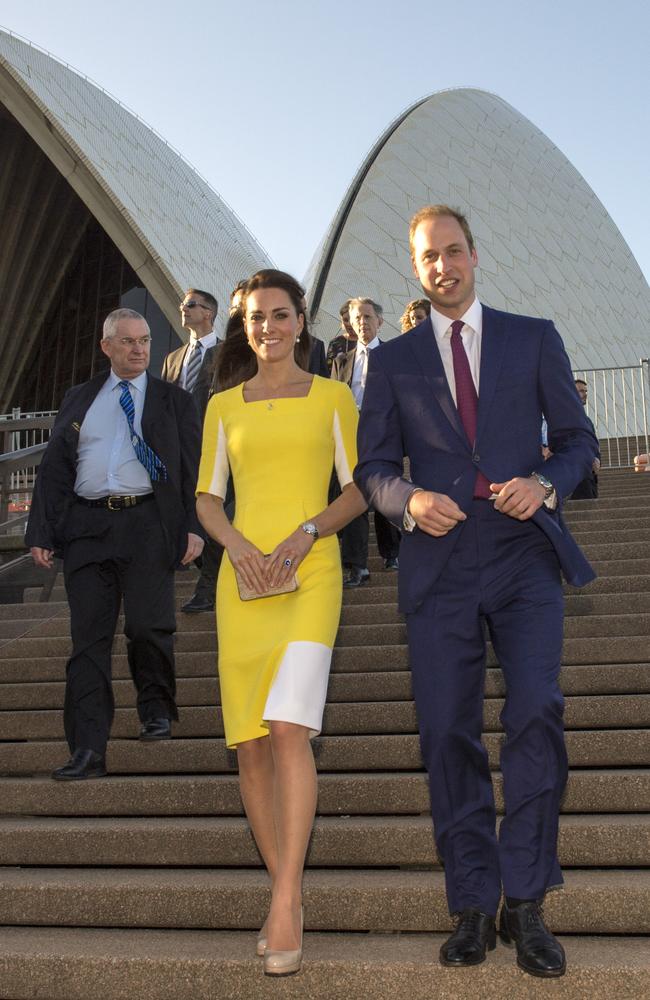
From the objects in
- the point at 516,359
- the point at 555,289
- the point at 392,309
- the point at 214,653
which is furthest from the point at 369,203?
the point at 516,359

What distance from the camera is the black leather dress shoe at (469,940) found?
2.30 m

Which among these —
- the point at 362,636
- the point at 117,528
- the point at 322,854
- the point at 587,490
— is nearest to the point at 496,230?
the point at 587,490

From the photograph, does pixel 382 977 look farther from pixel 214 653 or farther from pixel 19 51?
pixel 19 51

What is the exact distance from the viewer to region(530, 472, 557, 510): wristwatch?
7.58ft

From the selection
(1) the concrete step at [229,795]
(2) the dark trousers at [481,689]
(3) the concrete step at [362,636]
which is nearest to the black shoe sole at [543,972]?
(2) the dark trousers at [481,689]

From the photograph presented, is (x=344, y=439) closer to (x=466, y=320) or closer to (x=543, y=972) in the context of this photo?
(x=466, y=320)

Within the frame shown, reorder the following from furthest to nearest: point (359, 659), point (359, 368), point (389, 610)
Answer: point (359, 368) → point (389, 610) → point (359, 659)

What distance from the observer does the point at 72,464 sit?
406cm

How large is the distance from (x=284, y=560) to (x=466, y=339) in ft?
2.23

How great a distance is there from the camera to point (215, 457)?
9.55ft

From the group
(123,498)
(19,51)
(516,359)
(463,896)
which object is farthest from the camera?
(19,51)

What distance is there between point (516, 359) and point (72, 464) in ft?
6.95

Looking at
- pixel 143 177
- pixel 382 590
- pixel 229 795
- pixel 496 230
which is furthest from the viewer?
pixel 496 230

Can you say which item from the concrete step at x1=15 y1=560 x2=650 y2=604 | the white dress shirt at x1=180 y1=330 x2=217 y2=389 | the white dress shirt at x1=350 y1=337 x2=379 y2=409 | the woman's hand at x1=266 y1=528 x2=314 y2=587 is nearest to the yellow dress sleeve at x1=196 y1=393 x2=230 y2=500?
the woman's hand at x1=266 y1=528 x2=314 y2=587
